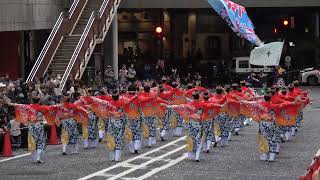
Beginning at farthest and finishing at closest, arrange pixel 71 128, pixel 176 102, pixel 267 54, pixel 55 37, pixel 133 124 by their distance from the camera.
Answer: pixel 55 37, pixel 176 102, pixel 267 54, pixel 71 128, pixel 133 124

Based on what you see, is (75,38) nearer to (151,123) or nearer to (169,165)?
(151,123)

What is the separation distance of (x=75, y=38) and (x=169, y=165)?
54.4ft

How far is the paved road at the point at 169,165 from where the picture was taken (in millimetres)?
15969

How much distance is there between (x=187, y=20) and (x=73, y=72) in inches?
949

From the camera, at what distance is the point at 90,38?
32.8 m

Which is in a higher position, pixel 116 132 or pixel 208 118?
pixel 208 118

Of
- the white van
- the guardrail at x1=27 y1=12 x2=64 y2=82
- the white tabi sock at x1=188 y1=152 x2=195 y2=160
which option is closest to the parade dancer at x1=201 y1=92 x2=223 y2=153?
the white tabi sock at x1=188 y1=152 x2=195 y2=160

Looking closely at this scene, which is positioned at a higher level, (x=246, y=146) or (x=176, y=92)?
(x=176, y=92)

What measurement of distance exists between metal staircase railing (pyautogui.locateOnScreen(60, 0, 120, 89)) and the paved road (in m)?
9.85

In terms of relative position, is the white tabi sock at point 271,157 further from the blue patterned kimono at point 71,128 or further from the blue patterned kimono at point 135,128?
the blue patterned kimono at point 71,128

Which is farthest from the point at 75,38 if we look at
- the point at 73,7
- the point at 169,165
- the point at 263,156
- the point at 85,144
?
the point at 263,156

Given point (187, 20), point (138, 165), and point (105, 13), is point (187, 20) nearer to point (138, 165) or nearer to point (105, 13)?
point (105, 13)

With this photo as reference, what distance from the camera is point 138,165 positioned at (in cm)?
1728

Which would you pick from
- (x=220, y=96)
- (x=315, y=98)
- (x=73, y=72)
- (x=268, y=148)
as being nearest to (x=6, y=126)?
(x=220, y=96)
